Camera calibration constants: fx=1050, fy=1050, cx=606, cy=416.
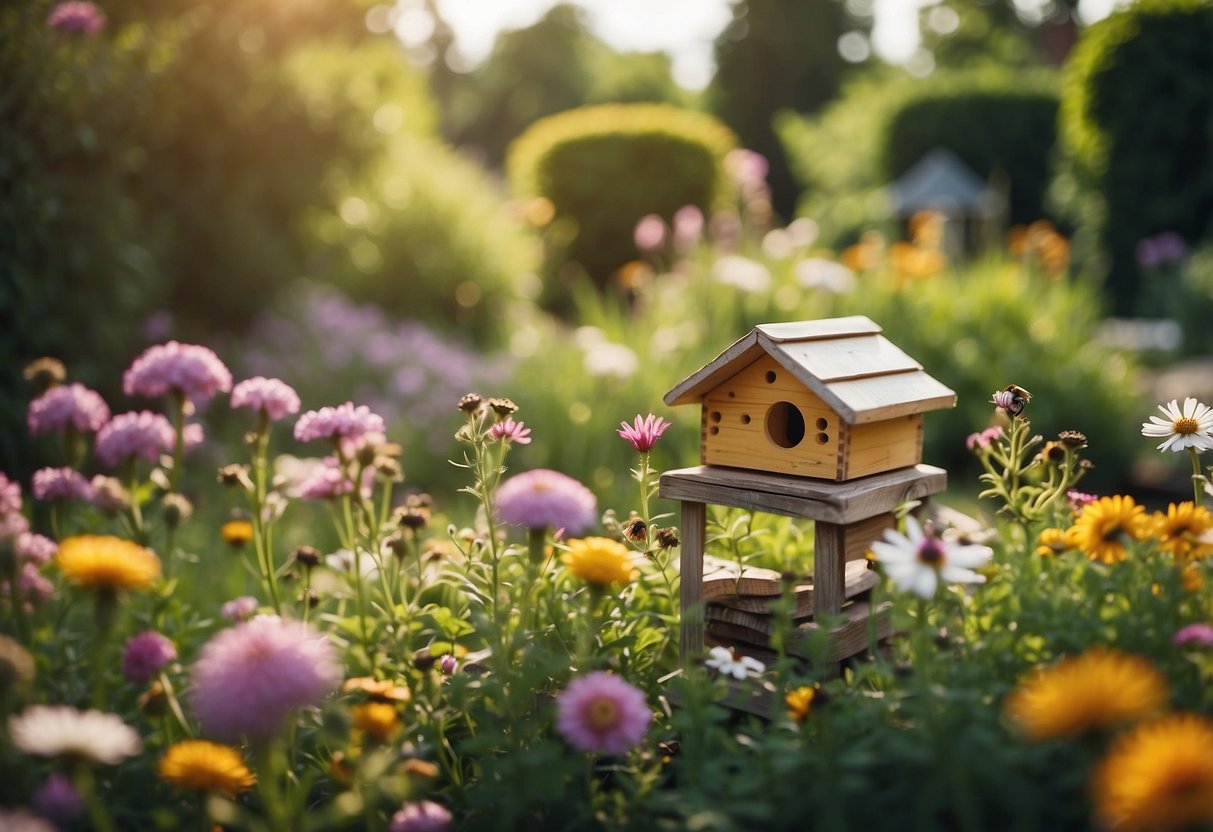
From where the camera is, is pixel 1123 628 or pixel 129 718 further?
pixel 129 718

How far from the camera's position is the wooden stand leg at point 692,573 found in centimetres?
222

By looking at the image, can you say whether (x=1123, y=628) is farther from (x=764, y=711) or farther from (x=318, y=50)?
(x=318, y=50)

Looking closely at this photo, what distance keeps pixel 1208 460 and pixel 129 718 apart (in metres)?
5.77

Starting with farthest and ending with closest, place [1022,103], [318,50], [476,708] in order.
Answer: [1022,103], [318,50], [476,708]

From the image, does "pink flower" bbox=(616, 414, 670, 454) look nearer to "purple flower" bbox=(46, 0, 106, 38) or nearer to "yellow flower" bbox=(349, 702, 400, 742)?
"yellow flower" bbox=(349, 702, 400, 742)

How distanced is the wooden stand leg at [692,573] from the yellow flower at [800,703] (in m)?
0.36

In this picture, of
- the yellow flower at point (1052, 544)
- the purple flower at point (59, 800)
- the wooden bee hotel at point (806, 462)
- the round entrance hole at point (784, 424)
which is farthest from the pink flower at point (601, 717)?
the yellow flower at point (1052, 544)

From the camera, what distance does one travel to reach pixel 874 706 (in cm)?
175

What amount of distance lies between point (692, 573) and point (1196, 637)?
3.12 feet

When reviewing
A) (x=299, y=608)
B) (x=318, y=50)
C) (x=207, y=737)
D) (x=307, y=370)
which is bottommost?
(x=207, y=737)

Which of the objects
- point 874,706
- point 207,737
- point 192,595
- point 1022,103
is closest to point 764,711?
point 874,706

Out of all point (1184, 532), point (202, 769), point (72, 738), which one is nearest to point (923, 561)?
point (1184, 532)

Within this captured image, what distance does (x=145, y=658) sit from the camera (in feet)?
6.45

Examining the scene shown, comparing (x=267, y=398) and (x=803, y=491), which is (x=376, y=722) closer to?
(x=267, y=398)
